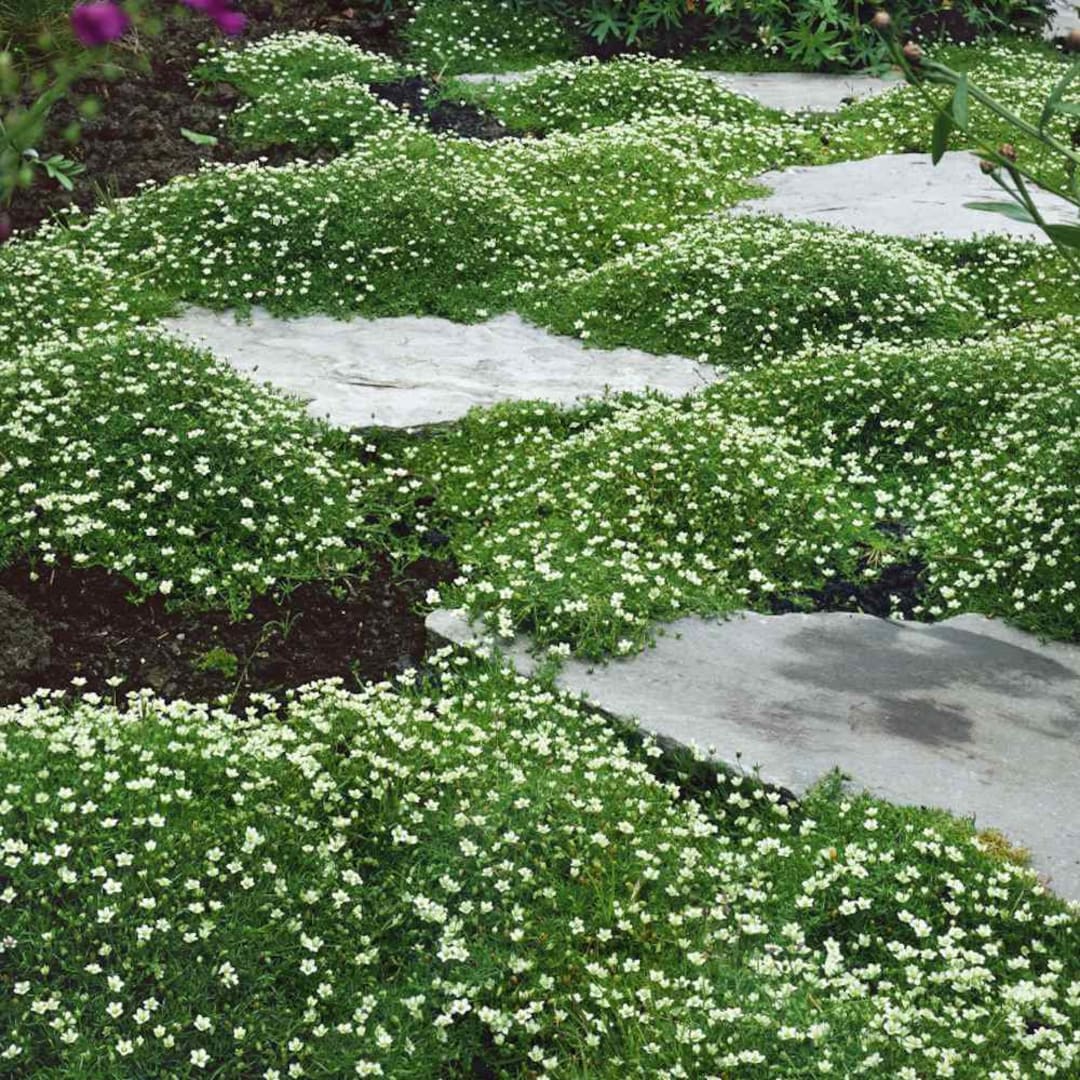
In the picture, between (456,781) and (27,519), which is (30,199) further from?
(456,781)

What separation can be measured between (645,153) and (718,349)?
4.44m

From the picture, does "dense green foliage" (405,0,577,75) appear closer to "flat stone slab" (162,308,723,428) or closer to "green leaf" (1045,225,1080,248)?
"flat stone slab" (162,308,723,428)

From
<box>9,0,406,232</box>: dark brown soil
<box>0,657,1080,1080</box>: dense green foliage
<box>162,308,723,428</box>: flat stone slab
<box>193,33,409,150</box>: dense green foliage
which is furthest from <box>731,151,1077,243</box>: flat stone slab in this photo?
<box>0,657,1080,1080</box>: dense green foliage

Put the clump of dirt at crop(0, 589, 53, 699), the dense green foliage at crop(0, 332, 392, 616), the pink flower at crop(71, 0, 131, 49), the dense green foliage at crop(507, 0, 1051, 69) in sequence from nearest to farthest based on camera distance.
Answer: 1. the pink flower at crop(71, 0, 131, 49)
2. the clump of dirt at crop(0, 589, 53, 699)
3. the dense green foliage at crop(0, 332, 392, 616)
4. the dense green foliage at crop(507, 0, 1051, 69)

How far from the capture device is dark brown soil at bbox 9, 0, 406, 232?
1299 cm

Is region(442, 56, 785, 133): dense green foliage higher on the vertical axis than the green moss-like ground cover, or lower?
higher

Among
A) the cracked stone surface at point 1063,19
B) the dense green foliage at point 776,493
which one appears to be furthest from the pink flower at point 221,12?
the cracked stone surface at point 1063,19

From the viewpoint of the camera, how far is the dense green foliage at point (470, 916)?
15.5 feet

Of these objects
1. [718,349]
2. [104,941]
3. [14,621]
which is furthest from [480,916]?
[718,349]


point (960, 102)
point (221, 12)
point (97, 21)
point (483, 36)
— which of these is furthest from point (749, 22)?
point (97, 21)

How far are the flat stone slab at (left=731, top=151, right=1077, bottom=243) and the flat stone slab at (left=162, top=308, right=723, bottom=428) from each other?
143 inches

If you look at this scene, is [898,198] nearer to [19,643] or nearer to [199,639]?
[199,639]

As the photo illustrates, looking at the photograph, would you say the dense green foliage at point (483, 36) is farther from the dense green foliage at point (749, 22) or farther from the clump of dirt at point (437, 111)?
the clump of dirt at point (437, 111)

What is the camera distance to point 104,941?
15.9 ft
